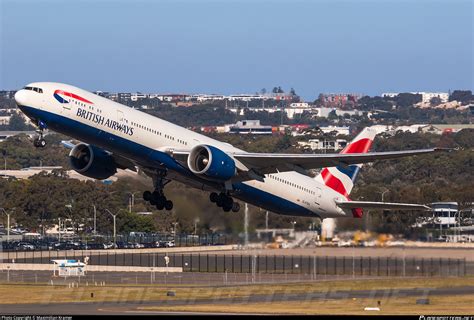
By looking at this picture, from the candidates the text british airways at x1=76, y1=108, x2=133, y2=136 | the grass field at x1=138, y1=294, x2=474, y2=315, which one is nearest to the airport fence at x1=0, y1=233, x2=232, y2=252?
the grass field at x1=138, y1=294, x2=474, y2=315

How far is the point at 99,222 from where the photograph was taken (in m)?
120

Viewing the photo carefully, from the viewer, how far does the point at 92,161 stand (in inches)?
2918

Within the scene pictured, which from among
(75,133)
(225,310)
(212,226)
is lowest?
(225,310)

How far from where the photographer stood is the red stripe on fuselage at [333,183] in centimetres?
7862

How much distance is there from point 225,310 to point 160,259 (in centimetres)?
3735

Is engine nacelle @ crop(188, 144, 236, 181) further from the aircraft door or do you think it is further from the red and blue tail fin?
the red and blue tail fin

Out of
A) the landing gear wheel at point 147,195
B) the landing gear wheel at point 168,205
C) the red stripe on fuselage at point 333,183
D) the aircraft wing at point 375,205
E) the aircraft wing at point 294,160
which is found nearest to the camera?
the aircraft wing at point 375,205

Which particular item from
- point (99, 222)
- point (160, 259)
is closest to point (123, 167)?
point (160, 259)

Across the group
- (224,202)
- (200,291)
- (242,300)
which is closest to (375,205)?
(224,202)

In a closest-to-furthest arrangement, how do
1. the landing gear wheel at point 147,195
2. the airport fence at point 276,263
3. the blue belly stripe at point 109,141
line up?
the blue belly stripe at point 109,141 → the airport fence at point 276,263 → the landing gear wheel at point 147,195

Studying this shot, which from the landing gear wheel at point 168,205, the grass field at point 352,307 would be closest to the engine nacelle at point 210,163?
the landing gear wheel at point 168,205

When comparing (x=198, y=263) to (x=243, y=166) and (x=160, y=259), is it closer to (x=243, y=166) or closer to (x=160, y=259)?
(x=160, y=259)

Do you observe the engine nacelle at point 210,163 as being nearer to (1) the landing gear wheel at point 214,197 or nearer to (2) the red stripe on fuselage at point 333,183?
(1) the landing gear wheel at point 214,197

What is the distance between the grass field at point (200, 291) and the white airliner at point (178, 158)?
22.5ft
